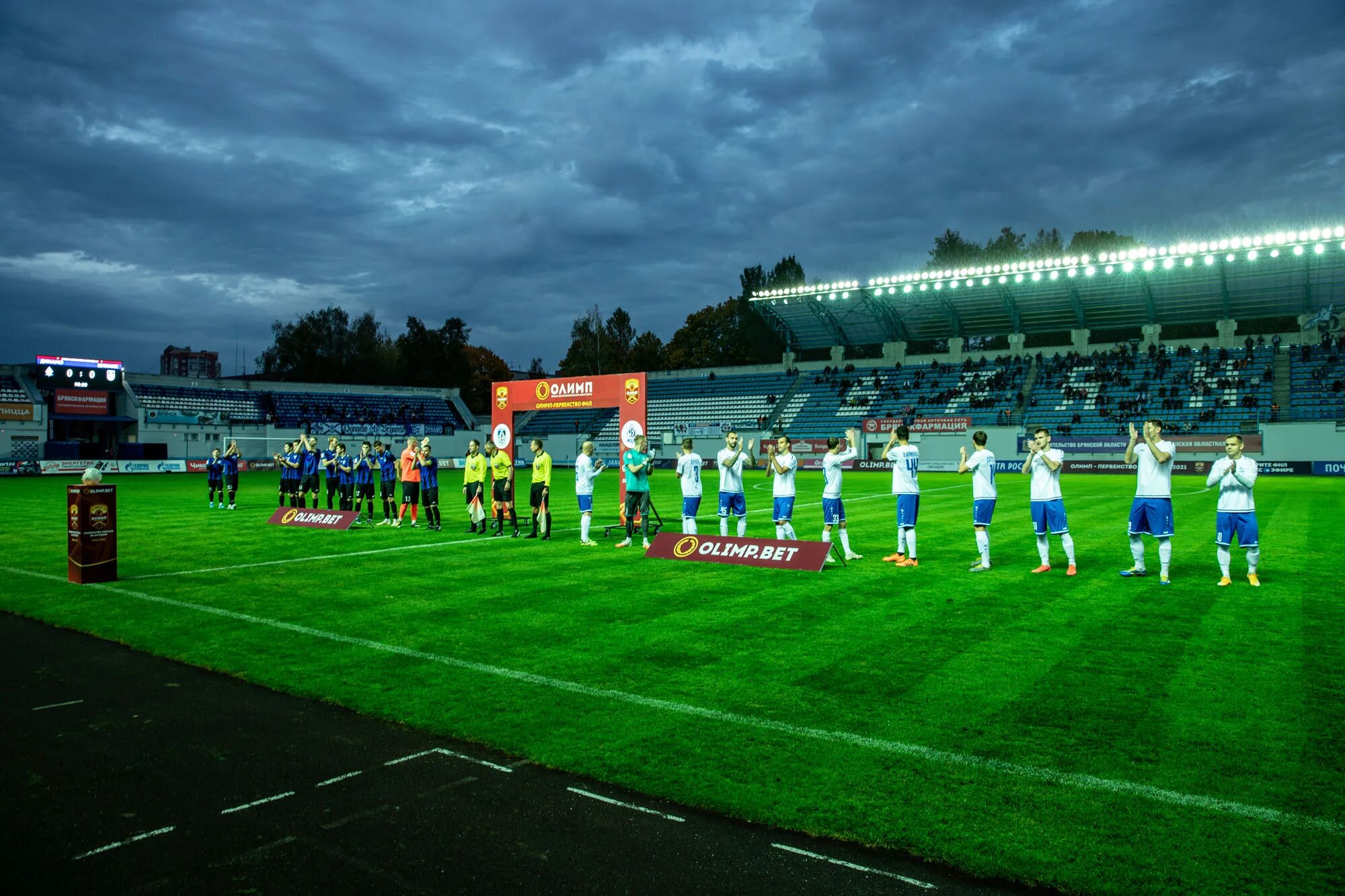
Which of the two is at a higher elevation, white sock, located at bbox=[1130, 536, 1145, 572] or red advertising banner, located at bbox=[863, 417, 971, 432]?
red advertising banner, located at bbox=[863, 417, 971, 432]

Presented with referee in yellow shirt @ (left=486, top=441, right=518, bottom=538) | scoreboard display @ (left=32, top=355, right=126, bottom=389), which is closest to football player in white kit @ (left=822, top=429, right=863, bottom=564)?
referee in yellow shirt @ (left=486, top=441, right=518, bottom=538)

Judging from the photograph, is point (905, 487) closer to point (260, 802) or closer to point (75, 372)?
point (260, 802)

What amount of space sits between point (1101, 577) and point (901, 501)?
303cm

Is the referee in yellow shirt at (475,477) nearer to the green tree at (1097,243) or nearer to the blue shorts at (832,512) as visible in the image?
the blue shorts at (832,512)

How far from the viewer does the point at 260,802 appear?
4562mm

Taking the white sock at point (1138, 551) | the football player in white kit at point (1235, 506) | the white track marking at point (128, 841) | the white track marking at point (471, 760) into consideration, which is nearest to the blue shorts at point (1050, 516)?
the white sock at point (1138, 551)

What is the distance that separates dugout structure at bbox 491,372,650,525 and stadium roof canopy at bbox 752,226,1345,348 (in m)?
38.3

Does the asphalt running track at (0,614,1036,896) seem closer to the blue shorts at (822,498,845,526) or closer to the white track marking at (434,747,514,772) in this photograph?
the white track marking at (434,747,514,772)

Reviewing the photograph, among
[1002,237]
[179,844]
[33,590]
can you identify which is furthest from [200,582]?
[1002,237]

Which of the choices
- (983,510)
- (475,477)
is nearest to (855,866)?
(983,510)

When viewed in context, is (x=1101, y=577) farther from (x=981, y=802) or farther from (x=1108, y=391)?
(x=1108, y=391)

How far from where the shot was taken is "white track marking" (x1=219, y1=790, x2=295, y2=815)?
445cm

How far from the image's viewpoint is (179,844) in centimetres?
407

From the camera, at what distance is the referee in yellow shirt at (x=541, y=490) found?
16250 mm
